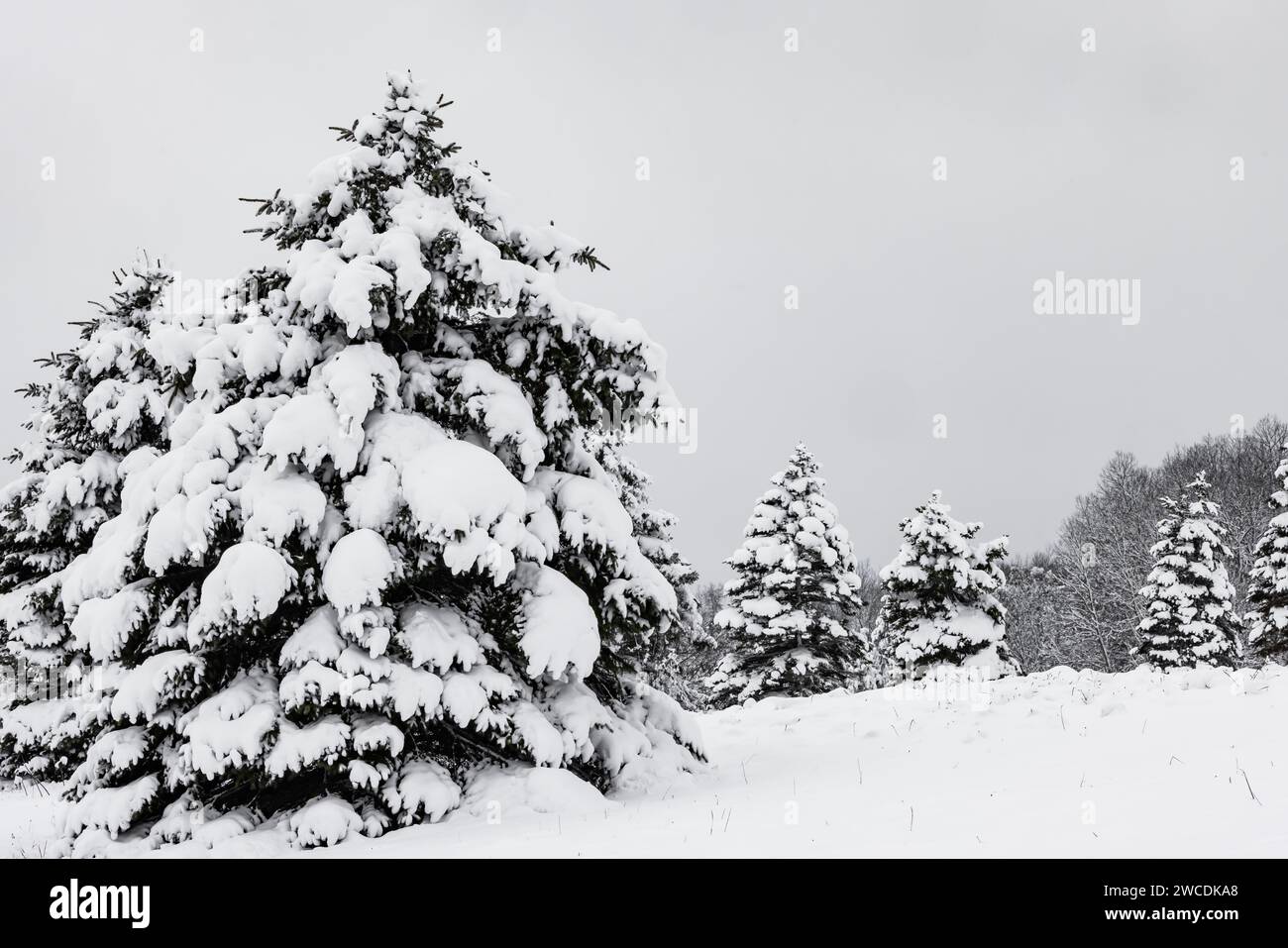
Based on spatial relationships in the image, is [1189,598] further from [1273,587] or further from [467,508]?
[467,508]

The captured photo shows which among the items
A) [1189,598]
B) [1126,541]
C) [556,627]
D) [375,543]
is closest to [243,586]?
[375,543]

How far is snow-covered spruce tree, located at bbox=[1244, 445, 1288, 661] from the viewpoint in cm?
2731

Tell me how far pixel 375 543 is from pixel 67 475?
940cm

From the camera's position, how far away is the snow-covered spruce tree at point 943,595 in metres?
27.3

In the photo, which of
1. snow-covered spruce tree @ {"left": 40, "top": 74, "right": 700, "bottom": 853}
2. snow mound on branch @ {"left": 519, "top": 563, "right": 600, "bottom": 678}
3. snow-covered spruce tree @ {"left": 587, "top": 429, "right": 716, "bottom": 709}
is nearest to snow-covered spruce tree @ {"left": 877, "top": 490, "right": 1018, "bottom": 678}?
snow-covered spruce tree @ {"left": 587, "top": 429, "right": 716, "bottom": 709}

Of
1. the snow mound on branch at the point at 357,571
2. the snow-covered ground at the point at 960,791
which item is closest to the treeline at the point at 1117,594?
the snow-covered ground at the point at 960,791

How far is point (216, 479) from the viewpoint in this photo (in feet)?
24.5

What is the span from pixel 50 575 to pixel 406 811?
1007 cm

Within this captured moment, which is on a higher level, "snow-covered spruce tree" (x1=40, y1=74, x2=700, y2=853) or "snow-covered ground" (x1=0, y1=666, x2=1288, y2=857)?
"snow-covered spruce tree" (x1=40, y1=74, x2=700, y2=853)

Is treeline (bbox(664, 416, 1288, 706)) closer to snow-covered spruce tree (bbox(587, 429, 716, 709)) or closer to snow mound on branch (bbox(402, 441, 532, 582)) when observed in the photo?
snow-covered spruce tree (bbox(587, 429, 716, 709))

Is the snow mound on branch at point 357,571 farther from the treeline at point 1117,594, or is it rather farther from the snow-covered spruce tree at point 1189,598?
the snow-covered spruce tree at point 1189,598

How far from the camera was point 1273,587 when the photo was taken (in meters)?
27.5

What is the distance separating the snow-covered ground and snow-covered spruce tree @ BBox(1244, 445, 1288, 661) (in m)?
21.5
